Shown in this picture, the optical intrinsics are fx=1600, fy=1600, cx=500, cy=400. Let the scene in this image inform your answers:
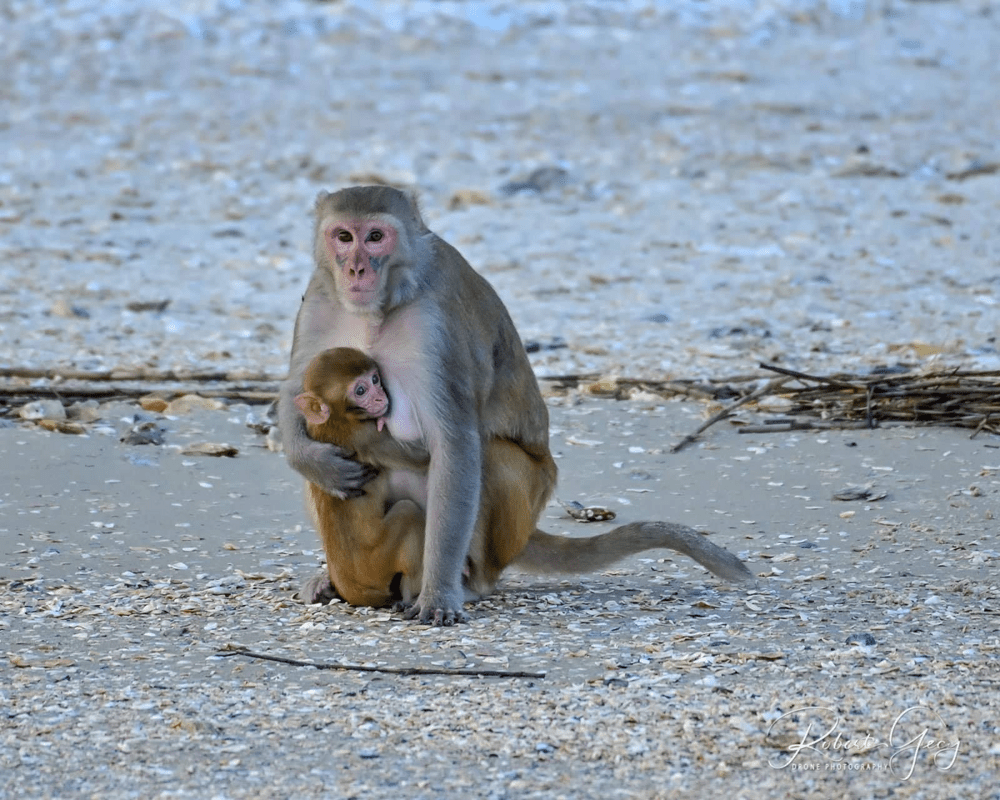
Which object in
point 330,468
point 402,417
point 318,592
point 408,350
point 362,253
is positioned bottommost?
point 318,592

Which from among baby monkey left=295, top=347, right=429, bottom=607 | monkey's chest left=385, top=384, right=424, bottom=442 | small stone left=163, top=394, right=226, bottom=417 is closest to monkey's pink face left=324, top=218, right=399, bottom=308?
baby monkey left=295, top=347, right=429, bottom=607

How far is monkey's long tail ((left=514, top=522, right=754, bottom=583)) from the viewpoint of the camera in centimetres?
567

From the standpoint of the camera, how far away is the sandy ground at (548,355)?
4238 mm

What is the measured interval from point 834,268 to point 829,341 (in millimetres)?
1868

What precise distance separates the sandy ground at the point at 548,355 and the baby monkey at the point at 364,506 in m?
0.17

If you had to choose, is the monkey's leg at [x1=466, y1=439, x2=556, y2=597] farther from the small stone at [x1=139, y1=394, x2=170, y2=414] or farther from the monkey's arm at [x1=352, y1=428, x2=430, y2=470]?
the small stone at [x1=139, y1=394, x2=170, y2=414]

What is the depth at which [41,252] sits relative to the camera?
1226 centimetres

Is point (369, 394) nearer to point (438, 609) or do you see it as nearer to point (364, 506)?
point (364, 506)

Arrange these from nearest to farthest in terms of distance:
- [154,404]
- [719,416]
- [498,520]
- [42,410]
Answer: [498,520], [719,416], [42,410], [154,404]

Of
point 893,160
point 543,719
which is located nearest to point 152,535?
point 543,719

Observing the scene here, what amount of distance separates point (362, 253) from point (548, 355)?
15.0 ft

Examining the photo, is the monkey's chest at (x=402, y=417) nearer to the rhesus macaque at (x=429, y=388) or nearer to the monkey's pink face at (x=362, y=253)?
the rhesus macaque at (x=429, y=388)

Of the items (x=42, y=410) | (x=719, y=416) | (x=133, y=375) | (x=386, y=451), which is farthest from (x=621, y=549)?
(x=133, y=375)

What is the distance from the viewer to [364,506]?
5.49 meters
